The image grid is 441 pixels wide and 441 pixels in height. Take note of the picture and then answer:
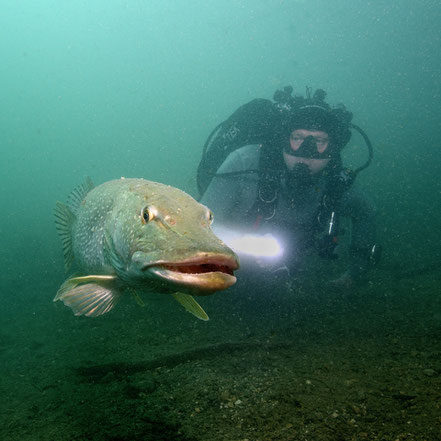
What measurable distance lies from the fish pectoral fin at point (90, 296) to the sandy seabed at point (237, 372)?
90cm

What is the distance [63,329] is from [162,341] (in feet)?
9.80

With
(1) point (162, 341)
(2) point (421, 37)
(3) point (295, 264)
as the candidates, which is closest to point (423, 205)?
(3) point (295, 264)

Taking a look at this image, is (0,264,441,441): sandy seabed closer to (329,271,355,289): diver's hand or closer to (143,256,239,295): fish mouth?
(329,271,355,289): diver's hand

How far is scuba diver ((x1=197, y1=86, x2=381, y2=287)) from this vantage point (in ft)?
19.0

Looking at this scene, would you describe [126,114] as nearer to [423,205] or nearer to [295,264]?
[423,205]

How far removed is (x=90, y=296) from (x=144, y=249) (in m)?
1.13

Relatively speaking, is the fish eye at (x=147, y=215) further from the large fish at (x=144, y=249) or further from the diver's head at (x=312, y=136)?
the diver's head at (x=312, y=136)

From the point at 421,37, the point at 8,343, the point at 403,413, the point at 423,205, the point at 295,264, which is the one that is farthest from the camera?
the point at 421,37

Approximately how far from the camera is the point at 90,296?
2.74 m

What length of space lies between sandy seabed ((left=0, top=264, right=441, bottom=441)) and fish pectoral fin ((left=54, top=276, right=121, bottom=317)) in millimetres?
899

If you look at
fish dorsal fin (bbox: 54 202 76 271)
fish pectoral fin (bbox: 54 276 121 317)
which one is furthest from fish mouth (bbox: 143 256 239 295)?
fish dorsal fin (bbox: 54 202 76 271)

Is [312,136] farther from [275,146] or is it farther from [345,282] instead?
[345,282]

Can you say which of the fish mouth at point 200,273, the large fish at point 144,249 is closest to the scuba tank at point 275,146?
the large fish at point 144,249

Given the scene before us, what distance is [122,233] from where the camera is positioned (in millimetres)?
2520
